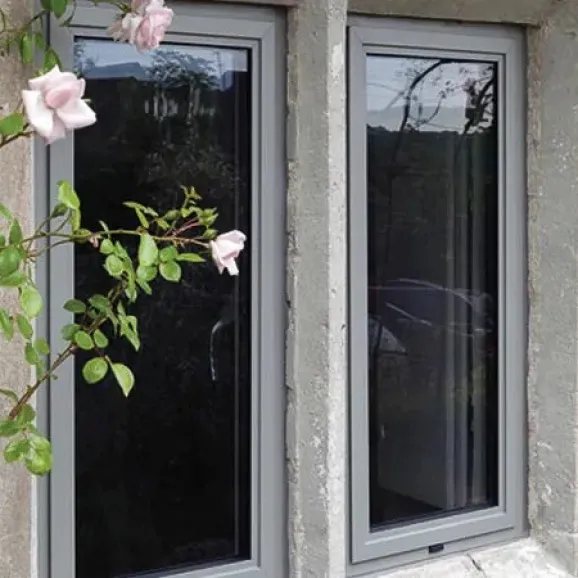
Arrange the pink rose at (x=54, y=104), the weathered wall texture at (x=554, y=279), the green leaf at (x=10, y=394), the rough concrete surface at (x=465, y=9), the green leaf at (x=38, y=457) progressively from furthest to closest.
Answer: the weathered wall texture at (x=554, y=279), the rough concrete surface at (x=465, y=9), the green leaf at (x=10, y=394), the green leaf at (x=38, y=457), the pink rose at (x=54, y=104)

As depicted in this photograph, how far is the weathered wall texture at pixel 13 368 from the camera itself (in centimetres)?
144

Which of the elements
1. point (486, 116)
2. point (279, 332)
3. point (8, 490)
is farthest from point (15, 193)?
point (486, 116)

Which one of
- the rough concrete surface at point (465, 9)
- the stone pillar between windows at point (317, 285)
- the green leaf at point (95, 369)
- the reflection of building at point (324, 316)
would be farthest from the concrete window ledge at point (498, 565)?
the rough concrete surface at point (465, 9)

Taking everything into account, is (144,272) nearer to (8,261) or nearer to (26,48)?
(8,261)

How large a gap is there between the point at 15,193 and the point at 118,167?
24 cm

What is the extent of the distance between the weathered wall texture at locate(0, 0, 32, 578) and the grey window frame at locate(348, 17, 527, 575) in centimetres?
60

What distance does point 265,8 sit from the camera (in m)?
1.75

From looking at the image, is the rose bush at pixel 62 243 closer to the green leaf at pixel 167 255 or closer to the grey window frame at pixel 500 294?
the green leaf at pixel 167 255

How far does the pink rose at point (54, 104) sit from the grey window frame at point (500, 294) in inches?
30.9

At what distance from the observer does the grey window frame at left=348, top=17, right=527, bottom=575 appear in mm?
1829

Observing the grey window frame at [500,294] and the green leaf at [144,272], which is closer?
the green leaf at [144,272]

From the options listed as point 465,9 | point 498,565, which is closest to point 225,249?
point 465,9

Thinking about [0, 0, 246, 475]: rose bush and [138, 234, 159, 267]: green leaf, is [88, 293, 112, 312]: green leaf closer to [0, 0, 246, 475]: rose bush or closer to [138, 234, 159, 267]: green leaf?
[0, 0, 246, 475]: rose bush

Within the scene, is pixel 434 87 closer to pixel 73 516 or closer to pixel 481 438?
pixel 481 438
